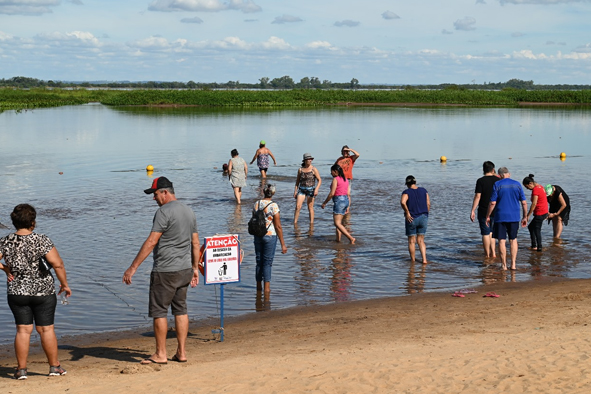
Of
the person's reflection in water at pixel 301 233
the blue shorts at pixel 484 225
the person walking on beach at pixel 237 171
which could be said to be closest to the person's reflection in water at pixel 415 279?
the blue shorts at pixel 484 225

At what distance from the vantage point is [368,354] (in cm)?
796

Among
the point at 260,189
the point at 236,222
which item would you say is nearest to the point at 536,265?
the point at 236,222

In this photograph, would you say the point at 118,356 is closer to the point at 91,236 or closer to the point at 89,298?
the point at 89,298

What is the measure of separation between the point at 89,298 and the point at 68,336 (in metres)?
1.78

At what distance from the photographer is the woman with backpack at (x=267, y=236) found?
1091 centimetres

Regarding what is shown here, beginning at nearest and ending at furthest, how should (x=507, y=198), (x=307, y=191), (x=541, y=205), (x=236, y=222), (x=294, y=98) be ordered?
(x=507, y=198) → (x=541, y=205) → (x=307, y=191) → (x=236, y=222) → (x=294, y=98)

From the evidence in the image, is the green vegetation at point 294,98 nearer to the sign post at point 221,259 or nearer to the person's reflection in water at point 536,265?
the person's reflection in water at point 536,265

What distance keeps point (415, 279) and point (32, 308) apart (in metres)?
6.96

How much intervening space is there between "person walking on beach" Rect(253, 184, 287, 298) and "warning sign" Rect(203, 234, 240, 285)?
1927 millimetres

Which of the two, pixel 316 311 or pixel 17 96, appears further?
pixel 17 96

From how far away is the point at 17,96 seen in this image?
10625 cm

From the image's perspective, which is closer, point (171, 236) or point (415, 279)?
point (171, 236)

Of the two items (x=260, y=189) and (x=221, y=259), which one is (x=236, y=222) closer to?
(x=260, y=189)

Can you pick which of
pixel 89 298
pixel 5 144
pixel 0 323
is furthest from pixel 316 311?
pixel 5 144
